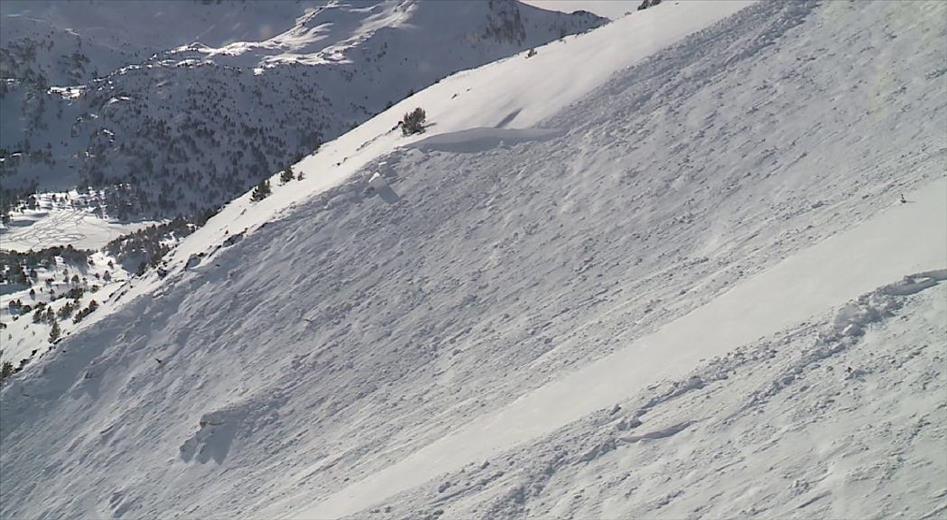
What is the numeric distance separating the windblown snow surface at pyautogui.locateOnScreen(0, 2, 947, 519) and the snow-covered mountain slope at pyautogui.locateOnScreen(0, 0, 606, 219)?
60.5 metres

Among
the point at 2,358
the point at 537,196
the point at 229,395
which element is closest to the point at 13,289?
the point at 2,358

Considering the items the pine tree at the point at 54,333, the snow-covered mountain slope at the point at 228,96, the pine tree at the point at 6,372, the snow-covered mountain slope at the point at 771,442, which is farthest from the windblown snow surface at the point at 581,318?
the snow-covered mountain slope at the point at 228,96

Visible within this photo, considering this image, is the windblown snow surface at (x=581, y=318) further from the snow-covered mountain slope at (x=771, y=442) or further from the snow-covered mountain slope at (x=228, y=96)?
the snow-covered mountain slope at (x=228, y=96)

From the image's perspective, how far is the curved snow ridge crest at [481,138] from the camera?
15531mm

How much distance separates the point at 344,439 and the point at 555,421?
10.5 ft

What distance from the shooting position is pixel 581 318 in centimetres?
1017

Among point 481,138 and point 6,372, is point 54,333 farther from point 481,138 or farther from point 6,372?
point 481,138

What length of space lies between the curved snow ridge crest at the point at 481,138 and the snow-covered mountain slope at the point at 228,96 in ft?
197

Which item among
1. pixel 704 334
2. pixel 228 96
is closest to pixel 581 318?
pixel 704 334

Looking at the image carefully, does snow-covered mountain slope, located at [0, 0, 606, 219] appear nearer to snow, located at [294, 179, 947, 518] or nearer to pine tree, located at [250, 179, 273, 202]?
pine tree, located at [250, 179, 273, 202]

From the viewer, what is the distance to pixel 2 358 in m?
18.4

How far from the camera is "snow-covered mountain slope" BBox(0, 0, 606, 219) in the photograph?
84.2m

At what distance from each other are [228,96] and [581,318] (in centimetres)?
9834

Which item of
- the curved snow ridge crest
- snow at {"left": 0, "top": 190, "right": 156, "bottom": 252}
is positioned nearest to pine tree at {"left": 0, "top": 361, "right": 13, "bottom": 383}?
the curved snow ridge crest
